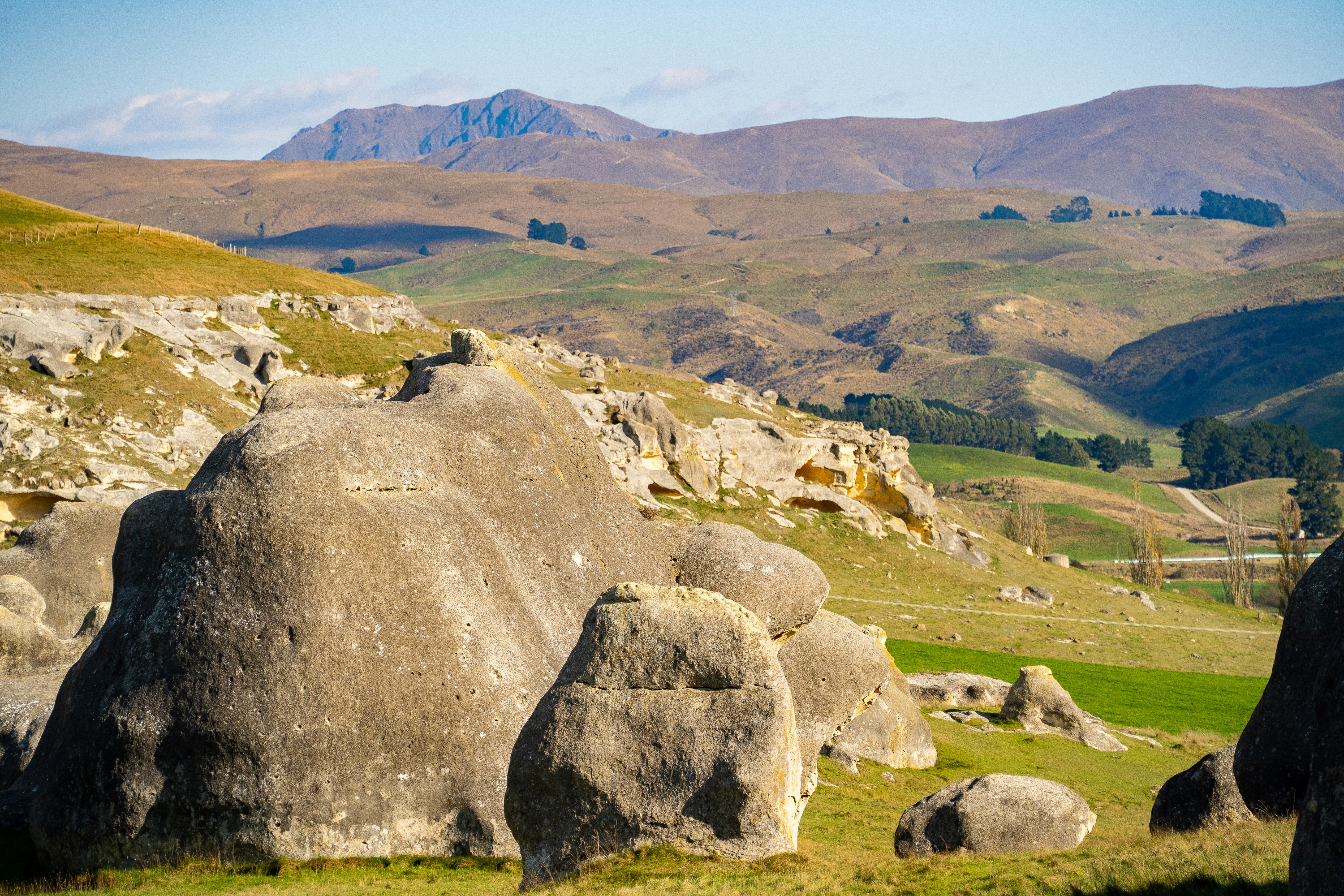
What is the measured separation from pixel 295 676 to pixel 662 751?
601 centimetres

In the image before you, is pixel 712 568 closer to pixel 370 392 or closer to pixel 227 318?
pixel 370 392

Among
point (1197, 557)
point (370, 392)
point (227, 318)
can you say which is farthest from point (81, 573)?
point (1197, 557)

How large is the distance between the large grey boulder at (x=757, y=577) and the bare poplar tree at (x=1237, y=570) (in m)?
92.7

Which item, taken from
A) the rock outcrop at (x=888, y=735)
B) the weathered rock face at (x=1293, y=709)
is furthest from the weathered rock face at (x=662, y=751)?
the rock outcrop at (x=888, y=735)

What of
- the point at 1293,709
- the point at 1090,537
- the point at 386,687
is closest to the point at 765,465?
the point at 386,687

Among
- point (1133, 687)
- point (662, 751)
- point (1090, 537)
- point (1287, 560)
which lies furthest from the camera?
point (1090, 537)

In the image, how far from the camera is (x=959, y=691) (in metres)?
42.4

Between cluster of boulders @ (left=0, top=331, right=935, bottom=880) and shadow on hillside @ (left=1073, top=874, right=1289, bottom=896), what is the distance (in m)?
4.44

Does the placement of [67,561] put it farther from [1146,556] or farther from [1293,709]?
[1146,556]

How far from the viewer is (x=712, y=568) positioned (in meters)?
24.7

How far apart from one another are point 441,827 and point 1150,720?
36.9m

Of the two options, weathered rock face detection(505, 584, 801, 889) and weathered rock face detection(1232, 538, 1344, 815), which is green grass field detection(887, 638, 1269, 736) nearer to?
weathered rock face detection(1232, 538, 1344, 815)

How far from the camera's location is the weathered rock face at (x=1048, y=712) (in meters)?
37.2

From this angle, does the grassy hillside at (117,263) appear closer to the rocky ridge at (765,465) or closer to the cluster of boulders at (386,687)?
the rocky ridge at (765,465)
